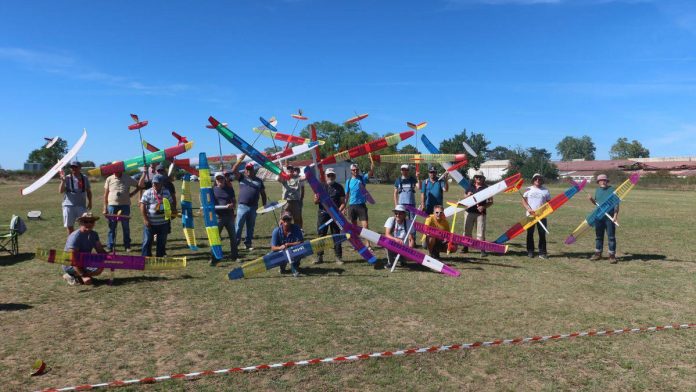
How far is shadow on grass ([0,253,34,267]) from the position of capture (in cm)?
845

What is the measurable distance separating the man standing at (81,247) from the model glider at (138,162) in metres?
2.39

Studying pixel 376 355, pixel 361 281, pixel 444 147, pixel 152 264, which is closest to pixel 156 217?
pixel 152 264

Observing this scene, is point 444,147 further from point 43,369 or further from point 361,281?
point 43,369

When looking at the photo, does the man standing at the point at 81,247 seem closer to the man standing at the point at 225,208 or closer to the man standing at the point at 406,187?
the man standing at the point at 225,208

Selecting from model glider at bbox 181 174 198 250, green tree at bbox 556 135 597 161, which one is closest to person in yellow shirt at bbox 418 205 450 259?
model glider at bbox 181 174 198 250

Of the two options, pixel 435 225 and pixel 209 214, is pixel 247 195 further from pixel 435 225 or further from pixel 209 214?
pixel 435 225

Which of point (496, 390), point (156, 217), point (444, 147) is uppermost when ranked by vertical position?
point (444, 147)

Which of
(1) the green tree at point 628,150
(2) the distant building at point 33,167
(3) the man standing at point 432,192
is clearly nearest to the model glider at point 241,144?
(3) the man standing at point 432,192

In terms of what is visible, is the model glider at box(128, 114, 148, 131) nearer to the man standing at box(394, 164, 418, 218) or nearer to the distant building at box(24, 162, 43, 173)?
the man standing at box(394, 164, 418, 218)

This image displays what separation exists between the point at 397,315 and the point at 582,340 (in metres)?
2.13

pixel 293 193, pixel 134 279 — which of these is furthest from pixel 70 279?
pixel 293 193

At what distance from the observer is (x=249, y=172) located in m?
9.50

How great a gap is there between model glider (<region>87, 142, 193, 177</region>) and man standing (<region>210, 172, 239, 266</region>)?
141 cm

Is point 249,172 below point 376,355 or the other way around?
the other way around
